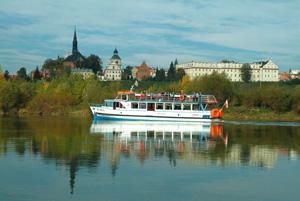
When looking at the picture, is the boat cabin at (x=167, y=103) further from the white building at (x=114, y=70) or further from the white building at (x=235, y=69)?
the white building at (x=114, y=70)

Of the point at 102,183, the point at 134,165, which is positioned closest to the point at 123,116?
the point at 134,165

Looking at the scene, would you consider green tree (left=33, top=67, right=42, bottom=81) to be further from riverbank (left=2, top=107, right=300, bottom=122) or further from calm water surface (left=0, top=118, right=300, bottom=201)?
calm water surface (left=0, top=118, right=300, bottom=201)

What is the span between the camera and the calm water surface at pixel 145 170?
53.4 ft

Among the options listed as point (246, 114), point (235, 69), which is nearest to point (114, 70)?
point (235, 69)

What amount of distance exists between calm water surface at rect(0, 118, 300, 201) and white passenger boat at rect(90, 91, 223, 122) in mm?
32157

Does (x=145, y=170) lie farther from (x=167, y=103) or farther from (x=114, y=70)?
(x=114, y=70)

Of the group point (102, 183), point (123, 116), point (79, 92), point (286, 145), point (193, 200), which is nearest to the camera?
point (193, 200)

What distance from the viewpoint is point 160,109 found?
65625mm

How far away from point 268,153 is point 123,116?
125 feet

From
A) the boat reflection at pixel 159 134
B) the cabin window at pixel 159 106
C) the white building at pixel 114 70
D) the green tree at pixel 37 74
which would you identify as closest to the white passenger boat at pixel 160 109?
the cabin window at pixel 159 106

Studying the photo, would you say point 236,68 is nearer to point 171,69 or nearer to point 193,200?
point 171,69

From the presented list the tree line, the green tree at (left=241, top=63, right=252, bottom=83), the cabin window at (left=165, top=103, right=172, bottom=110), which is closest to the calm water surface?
the cabin window at (left=165, top=103, right=172, bottom=110)

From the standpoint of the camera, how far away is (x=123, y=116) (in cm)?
6412

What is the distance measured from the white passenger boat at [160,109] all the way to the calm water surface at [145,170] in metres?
32.2
